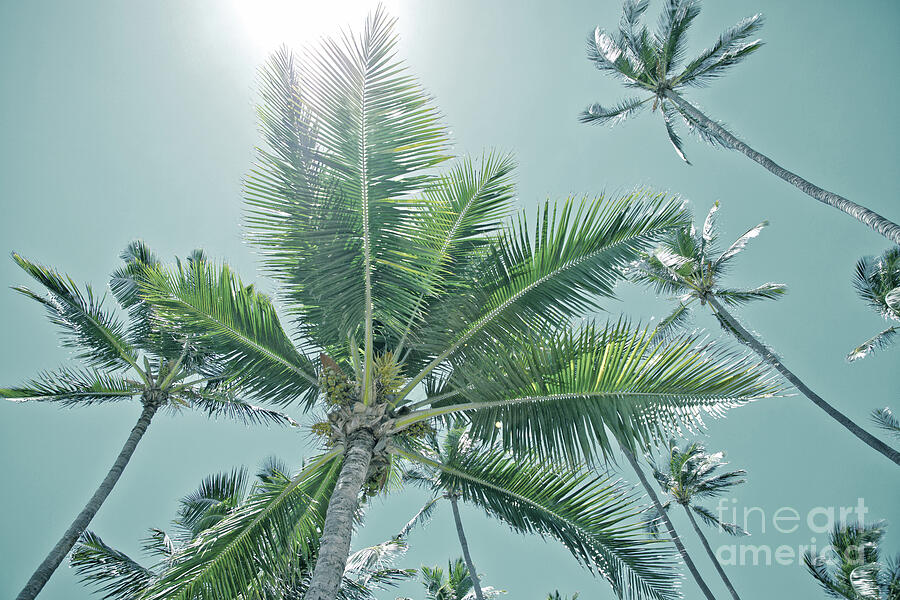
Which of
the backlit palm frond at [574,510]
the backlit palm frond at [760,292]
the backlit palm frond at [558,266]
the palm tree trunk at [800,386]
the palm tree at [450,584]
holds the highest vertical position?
the backlit palm frond at [760,292]

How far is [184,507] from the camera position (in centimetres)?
1005

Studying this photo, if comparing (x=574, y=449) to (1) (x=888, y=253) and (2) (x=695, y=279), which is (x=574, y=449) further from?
(1) (x=888, y=253)

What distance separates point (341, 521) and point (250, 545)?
141 centimetres

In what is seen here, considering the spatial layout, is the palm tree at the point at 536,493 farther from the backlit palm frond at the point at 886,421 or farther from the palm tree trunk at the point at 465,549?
the backlit palm frond at the point at 886,421

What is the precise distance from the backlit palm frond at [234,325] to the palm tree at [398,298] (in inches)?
0.8

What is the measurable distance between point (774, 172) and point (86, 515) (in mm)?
15567

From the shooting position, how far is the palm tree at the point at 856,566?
1183 cm

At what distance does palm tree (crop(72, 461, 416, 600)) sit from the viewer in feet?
16.9

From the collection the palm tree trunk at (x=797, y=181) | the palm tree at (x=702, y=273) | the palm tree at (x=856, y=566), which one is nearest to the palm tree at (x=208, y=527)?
the palm tree trunk at (x=797, y=181)

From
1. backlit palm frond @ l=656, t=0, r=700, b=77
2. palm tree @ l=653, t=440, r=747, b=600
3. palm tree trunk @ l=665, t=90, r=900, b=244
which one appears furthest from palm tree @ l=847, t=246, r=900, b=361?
backlit palm frond @ l=656, t=0, r=700, b=77

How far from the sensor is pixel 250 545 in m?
4.83

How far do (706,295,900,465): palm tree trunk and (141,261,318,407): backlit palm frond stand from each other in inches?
348

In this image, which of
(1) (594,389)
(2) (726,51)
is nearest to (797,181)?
(2) (726,51)

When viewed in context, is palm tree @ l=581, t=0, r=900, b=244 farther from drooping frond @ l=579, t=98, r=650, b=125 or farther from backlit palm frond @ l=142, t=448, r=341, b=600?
backlit palm frond @ l=142, t=448, r=341, b=600
